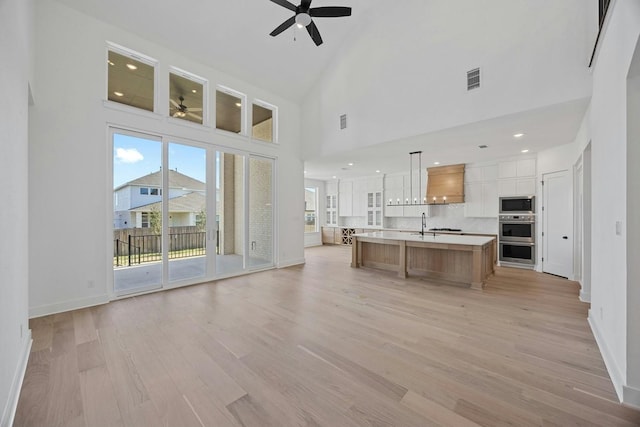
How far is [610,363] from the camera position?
216cm

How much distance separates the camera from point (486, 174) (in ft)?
23.1

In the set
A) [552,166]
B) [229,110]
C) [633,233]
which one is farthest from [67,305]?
[552,166]

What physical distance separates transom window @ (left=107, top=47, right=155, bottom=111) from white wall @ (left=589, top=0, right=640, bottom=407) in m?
5.70

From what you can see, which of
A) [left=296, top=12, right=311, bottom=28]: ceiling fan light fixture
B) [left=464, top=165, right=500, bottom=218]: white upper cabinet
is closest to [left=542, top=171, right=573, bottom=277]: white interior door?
[left=464, top=165, right=500, bottom=218]: white upper cabinet

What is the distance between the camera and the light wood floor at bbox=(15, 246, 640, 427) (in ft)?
5.64

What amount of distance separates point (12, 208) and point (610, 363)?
4.84 metres

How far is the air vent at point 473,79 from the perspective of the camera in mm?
4031

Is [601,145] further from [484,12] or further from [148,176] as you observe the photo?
[148,176]

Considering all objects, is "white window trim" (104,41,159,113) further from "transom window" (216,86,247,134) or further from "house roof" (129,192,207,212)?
"house roof" (129,192,207,212)

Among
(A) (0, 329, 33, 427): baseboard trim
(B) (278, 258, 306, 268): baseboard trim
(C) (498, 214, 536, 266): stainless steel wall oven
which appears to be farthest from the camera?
(B) (278, 258, 306, 268): baseboard trim

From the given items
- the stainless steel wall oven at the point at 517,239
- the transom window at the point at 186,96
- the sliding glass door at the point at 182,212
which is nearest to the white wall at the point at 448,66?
the sliding glass door at the point at 182,212

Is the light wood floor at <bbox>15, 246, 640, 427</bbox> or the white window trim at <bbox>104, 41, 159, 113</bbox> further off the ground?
the white window trim at <bbox>104, 41, 159, 113</bbox>

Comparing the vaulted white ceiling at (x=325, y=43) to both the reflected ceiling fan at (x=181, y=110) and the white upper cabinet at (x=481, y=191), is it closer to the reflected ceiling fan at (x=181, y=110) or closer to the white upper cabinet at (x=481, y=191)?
the white upper cabinet at (x=481, y=191)

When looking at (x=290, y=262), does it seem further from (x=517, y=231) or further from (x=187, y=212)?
(x=517, y=231)
